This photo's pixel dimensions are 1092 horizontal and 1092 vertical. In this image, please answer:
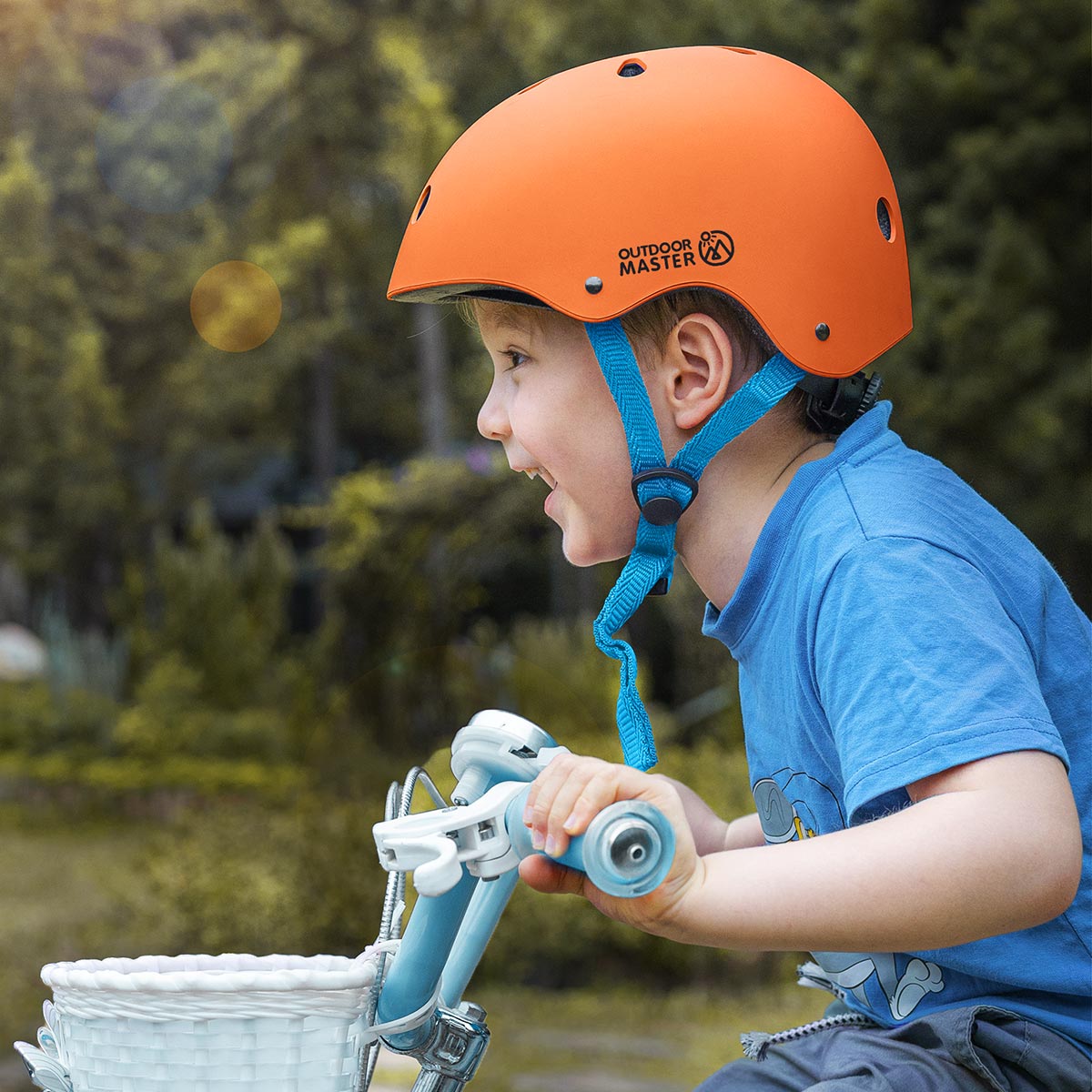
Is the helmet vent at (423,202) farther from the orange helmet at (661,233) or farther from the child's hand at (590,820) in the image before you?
the child's hand at (590,820)

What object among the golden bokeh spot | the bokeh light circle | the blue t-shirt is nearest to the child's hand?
the blue t-shirt

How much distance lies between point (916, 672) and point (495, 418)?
66 centimetres

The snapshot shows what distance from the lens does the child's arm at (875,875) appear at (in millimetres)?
1197

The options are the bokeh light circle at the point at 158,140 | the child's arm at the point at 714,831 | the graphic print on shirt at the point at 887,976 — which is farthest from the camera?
the bokeh light circle at the point at 158,140

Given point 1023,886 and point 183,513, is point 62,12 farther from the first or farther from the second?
point 1023,886

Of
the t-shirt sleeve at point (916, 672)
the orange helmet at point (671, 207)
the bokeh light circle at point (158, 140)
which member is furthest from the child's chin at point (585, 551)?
the bokeh light circle at point (158, 140)

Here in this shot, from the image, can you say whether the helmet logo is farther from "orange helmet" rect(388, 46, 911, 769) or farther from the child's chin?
the child's chin

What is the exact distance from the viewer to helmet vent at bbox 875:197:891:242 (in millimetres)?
1784

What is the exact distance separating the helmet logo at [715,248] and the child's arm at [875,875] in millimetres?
695

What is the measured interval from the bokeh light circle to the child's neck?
13513 millimetres

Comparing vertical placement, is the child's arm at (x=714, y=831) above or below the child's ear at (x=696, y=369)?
below

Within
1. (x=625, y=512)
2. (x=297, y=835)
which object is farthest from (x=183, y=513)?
(x=625, y=512)

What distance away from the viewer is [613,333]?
1.67 m

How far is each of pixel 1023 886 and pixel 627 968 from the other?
247 inches
